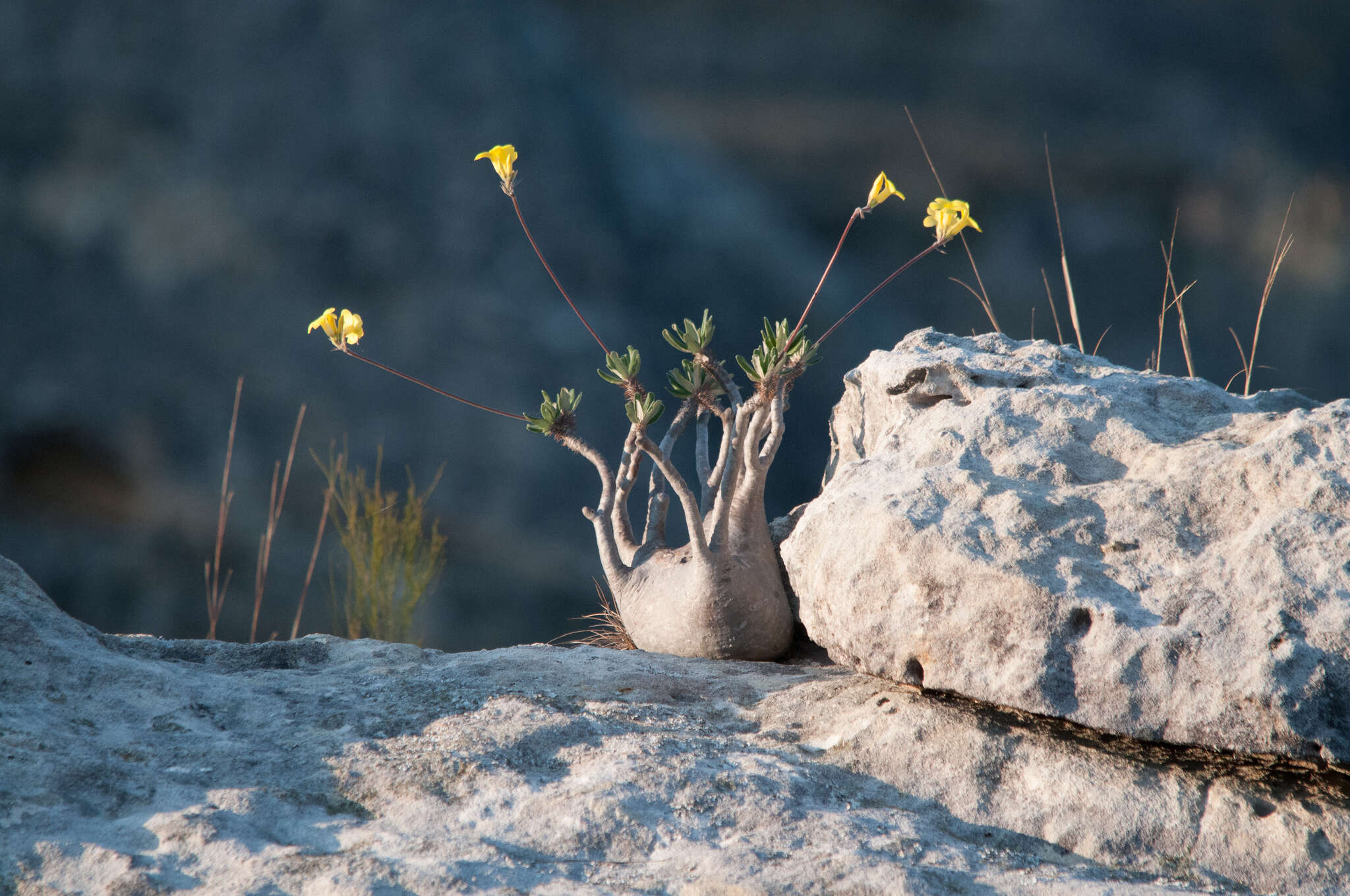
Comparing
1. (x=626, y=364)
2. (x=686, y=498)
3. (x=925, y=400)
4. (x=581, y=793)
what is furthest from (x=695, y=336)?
(x=581, y=793)

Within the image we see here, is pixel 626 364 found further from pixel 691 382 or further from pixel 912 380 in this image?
pixel 912 380

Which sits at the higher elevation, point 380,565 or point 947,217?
point 947,217

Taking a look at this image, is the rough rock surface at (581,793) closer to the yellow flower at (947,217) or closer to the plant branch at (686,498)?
the plant branch at (686,498)

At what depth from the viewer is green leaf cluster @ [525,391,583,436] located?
68.4 inches

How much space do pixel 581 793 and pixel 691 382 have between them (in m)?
0.91

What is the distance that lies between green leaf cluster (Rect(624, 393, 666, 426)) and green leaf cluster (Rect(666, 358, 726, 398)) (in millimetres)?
64

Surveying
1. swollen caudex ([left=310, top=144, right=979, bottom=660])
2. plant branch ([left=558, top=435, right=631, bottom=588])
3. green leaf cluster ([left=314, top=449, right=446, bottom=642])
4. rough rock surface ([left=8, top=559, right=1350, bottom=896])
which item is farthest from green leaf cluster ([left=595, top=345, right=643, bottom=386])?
green leaf cluster ([left=314, top=449, right=446, bottom=642])

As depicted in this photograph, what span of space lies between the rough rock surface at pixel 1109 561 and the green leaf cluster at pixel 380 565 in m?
1.49

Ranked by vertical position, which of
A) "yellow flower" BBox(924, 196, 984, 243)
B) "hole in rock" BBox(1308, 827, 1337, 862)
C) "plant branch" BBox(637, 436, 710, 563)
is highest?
"yellow flower" BBox(924, 196, 984, 243)

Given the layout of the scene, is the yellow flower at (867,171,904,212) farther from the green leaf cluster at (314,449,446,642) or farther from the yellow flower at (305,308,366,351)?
the green leaf cluster at (314,449,446,642)

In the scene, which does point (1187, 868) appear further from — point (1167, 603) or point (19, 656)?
point (19, 656)

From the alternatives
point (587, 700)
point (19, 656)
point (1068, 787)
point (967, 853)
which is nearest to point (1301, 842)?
point (1068, 787)

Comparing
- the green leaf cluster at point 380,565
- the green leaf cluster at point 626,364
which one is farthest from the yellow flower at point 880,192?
the green leaf cluster at point 380,565

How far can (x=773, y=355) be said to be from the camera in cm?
159
